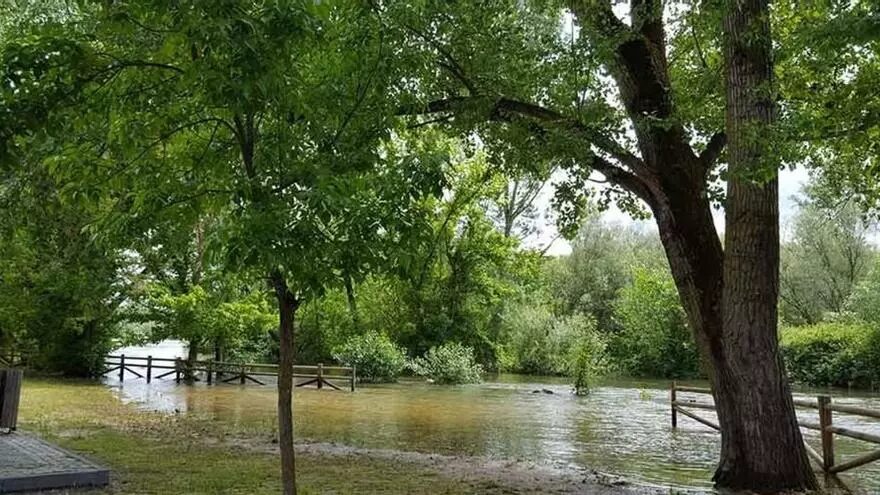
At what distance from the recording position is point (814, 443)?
1445cm

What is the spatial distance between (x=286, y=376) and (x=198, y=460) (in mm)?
5666

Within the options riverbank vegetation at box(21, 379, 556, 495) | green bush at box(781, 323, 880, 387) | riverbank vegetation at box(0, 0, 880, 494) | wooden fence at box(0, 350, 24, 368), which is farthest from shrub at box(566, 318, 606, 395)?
wooden fence at box(0, 350, 24, 368)

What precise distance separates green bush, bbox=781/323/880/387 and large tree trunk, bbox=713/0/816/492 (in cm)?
2543

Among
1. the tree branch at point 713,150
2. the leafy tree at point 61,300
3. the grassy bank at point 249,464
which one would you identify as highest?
the tree branch at point 713,150

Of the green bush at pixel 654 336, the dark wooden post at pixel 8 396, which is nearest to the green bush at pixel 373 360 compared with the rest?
the green bush at pixel 654 336

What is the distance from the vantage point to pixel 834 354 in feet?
102

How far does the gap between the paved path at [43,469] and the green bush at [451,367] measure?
73.0 feet

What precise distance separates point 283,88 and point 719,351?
22.5ft

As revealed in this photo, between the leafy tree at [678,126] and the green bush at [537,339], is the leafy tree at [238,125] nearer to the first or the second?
the leafy tree at [678,126]

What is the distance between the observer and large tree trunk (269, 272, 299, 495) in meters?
4.85

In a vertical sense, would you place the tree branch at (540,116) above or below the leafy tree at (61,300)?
above

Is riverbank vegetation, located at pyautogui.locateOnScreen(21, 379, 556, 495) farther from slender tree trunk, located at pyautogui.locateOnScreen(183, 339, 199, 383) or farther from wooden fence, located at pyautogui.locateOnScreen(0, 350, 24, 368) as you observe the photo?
wooden fence, located at pyautogui.locateOnScreen(0, 350, 24, 368)

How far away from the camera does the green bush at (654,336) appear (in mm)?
37750

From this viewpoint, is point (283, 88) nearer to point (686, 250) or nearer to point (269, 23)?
point (269, 23)
